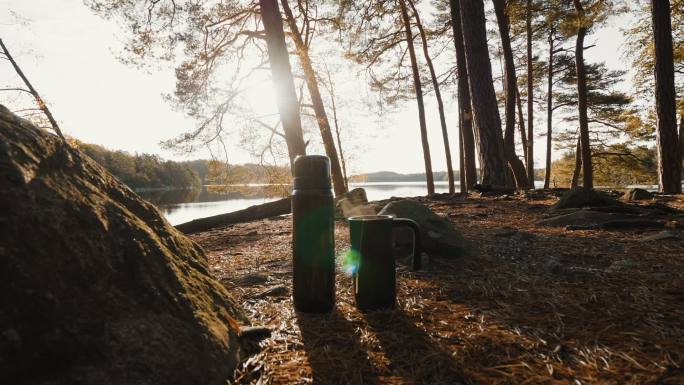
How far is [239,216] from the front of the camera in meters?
7.25

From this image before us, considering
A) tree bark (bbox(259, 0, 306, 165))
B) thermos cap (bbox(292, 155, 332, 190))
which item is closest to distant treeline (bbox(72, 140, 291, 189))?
tree bark (bbox(259, 0, 306, 165))

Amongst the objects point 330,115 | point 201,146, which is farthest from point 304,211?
point 330,115

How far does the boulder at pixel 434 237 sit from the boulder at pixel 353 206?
2.05 metres

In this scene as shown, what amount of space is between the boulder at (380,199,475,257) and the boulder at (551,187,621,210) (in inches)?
121

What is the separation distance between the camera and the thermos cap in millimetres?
1806

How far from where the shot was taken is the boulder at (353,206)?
567 centimetres

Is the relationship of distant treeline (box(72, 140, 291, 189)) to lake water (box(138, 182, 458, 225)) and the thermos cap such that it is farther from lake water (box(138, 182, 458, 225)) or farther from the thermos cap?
the thermos cap

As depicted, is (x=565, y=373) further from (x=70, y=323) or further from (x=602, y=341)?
(x=70, y=323)

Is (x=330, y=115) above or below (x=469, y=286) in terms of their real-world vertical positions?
above

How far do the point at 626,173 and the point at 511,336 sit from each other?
30329 mm

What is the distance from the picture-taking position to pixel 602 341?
142 cm

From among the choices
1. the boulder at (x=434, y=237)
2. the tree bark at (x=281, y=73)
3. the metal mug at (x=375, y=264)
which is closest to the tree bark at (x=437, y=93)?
the tree bark at (x=281, y=73)

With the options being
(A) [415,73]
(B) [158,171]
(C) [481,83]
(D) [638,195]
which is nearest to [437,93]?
(A) [415,73]

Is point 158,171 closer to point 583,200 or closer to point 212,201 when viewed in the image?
point 212,201
